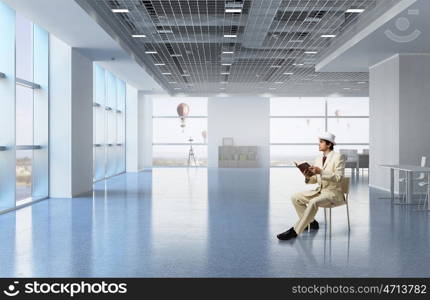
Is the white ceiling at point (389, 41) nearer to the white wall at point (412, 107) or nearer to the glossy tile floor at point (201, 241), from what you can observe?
the white wall at point (412, 107)

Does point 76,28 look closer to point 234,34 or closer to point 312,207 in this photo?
point 234,34

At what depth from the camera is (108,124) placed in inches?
803

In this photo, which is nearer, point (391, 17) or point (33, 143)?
point (391, 17)

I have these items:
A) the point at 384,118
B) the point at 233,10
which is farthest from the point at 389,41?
the point at 233,10

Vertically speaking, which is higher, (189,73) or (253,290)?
(189,73)

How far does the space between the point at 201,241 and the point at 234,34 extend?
7145mm

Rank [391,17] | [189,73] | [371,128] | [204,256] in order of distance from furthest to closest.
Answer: [189,73]
[371,128]
[391,17]
[204,256]

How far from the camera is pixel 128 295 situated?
452 cm

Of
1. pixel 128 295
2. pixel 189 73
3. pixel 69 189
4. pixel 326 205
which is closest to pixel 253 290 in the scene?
pixel 128 295

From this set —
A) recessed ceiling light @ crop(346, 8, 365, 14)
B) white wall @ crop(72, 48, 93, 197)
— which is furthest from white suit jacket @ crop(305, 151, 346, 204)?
white wall @ crop(72, 48, 93, 197)

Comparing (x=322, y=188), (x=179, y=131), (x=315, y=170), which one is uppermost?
(x=179, y=131)

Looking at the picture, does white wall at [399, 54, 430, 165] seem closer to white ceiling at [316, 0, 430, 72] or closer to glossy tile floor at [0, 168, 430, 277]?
white ceiling at [316, 0, 430, 72]

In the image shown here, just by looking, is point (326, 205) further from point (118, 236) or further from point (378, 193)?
point (378, 193)

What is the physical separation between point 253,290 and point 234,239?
100 inches
